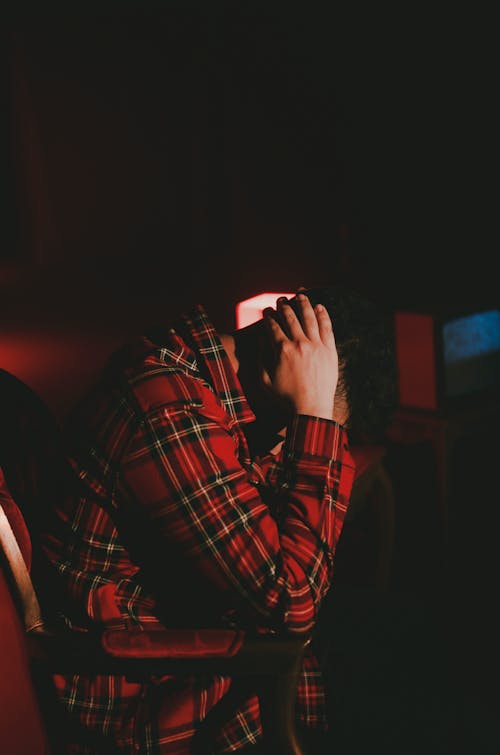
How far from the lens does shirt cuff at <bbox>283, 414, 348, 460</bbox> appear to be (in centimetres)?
111

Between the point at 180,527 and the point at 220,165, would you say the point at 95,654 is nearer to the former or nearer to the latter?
the point at 180,527

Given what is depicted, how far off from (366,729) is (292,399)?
0.55m

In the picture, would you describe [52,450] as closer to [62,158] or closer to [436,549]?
[436,549]

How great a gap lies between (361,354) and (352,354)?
2 centimetres

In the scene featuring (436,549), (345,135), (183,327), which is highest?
(345,135)

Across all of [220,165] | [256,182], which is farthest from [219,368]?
[220,165]

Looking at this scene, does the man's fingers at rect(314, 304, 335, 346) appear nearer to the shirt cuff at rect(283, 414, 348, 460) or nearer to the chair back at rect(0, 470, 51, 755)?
the shirt cuff at rect(283, 414, 348, 460)

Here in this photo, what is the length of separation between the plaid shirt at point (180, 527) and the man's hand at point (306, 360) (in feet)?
0.13

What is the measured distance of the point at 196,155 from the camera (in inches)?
181

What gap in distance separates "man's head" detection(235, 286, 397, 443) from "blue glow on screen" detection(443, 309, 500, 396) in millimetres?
1279

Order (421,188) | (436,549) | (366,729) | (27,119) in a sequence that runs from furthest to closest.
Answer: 1. (27,119)
2. (421,188)
3. (436,549)
4. (366,729)

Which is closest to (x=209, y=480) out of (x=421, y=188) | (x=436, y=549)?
(x=436, y=549)

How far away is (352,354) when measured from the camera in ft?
4.03

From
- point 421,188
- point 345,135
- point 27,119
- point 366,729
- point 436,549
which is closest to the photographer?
point 366,729
